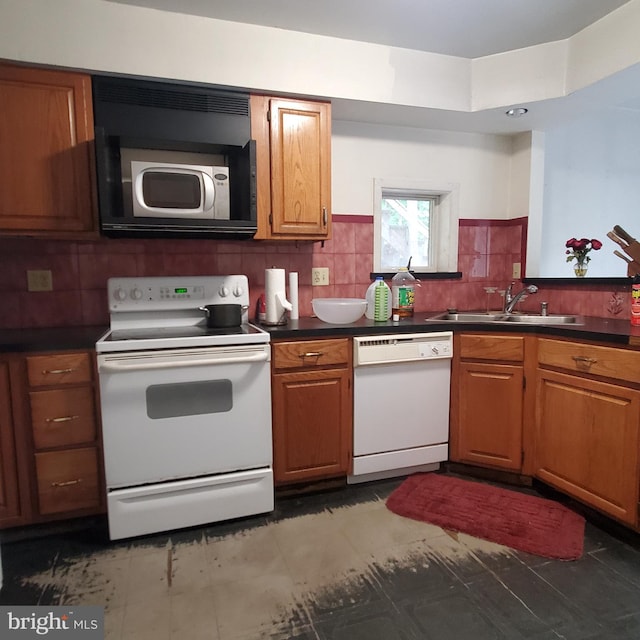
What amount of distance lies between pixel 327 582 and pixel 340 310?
127cm

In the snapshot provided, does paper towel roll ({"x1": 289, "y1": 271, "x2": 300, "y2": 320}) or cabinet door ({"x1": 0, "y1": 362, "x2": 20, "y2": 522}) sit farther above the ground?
paper towel roll ({"x1": 289, "y1": 271, "x2": 300, "y2": 320})

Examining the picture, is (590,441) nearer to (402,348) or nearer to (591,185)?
(402,348)

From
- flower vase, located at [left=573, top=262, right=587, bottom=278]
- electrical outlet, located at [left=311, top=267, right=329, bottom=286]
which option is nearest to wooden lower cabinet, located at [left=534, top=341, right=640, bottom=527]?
flower vase, located at [left=573, top=262, right=587, bottom=278]

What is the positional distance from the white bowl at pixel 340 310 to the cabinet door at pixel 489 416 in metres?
0.64

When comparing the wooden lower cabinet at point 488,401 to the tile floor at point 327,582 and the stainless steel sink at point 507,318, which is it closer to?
the stainless steel sink at point 507,318

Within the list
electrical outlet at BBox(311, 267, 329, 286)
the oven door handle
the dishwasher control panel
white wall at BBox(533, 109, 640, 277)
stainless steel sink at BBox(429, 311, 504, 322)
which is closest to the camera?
the oven door handle

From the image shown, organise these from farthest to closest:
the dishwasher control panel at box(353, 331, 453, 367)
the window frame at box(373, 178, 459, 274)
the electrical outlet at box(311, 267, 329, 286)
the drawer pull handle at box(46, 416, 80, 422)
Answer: the window frame at box(373, 178, 459, 274), the electrical outlet at box(311, 267, 329, 286), the dishwasher control panel at box(353, 331, 453, 367), the drawer pull handle at box(46, 416, 80, 422)

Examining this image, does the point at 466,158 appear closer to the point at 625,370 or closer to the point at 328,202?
the point at 328,202

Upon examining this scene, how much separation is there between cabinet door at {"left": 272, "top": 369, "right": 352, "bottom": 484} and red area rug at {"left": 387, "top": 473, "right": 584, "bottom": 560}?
382mm

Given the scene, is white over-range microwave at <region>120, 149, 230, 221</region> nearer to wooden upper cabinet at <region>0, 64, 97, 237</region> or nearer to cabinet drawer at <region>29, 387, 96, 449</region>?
wooden upper cabinet at <region>0, 64, 97, 237</region>

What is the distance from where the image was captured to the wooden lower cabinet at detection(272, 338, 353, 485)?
2035 millimetres

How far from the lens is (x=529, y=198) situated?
9.41 feet

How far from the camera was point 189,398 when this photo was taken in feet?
5.97

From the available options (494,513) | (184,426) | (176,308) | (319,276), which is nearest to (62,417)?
(184,426)
